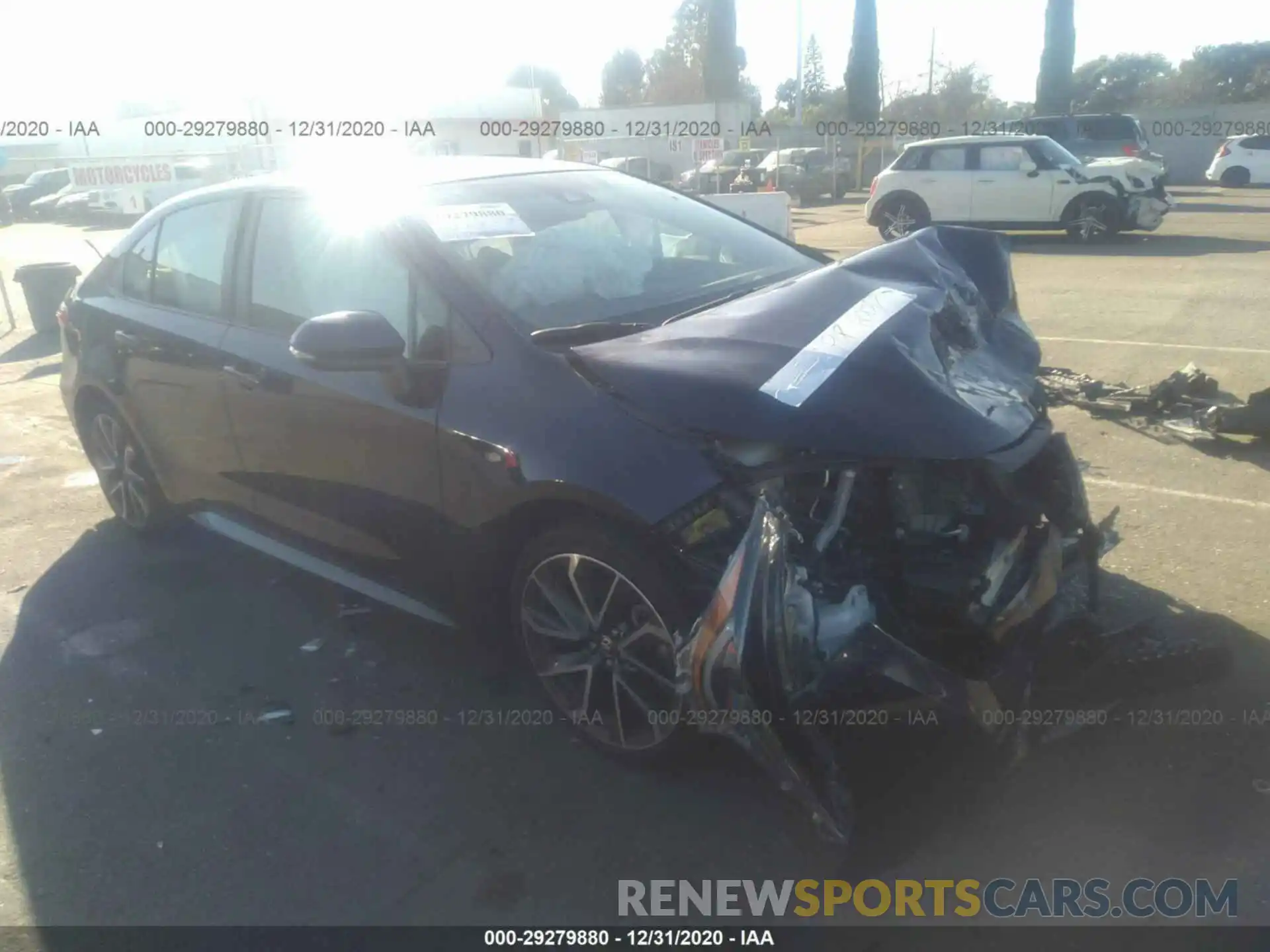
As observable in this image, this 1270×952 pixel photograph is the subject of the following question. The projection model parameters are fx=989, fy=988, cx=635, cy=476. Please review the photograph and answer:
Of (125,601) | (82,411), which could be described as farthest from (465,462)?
(82,411)

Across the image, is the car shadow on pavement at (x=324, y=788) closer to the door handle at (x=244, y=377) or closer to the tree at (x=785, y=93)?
the door handle at (x=244, y=377)

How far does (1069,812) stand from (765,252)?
2.39 meters

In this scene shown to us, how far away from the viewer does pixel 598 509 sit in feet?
9.18

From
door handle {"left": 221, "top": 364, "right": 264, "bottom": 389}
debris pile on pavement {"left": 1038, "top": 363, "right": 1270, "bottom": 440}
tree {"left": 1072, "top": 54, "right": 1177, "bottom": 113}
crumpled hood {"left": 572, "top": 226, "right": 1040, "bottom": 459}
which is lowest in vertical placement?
debris pile on pavement {"left": 1038, "top": 363, "right": 1270, "bottom": 440}

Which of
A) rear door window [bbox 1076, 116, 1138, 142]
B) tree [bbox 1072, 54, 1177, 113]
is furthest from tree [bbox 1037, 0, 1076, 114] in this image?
rear door window [bbox 1076, 116, 1138, 142]

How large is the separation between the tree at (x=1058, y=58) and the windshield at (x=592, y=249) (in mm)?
36982

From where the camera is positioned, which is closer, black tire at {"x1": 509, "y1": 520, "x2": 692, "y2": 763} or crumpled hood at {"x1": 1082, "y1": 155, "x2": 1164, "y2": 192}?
black tire at {"x1": 509, "y1": 520, "x2": 692, "y2": 763}

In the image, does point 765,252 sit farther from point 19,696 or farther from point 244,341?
point 19,696

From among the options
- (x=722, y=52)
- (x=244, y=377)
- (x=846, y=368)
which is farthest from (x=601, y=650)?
(x=722, y=52)

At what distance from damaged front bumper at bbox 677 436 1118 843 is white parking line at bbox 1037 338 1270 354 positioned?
18.7 feet

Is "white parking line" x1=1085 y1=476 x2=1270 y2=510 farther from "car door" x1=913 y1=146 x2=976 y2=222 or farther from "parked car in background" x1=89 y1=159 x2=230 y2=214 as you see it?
"parked car in background" x1=89 y1=159 x2=230 y2=214

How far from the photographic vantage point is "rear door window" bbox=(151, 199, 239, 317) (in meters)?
4.15

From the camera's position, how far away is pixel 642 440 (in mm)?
2734

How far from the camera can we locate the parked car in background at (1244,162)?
26.8 m
